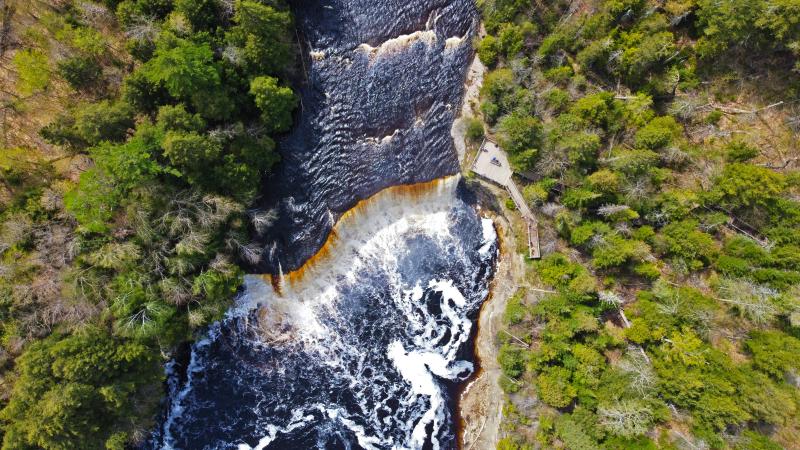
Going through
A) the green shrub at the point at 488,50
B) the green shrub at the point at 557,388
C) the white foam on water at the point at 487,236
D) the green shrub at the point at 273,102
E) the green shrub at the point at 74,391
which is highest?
the green shrub at the point at 273,102

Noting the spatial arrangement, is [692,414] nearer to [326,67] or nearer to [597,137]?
[597,137]

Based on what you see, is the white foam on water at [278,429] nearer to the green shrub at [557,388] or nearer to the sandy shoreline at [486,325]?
the sandy shoreline at [486,325]

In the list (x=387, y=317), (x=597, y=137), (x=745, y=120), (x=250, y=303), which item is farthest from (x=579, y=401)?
(x=250, y=303)

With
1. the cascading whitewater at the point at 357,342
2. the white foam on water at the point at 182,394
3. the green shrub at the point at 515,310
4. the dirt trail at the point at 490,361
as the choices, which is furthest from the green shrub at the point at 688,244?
the white foam on water at the point at 182,394

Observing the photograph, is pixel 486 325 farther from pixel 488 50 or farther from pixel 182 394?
pixel 182 394

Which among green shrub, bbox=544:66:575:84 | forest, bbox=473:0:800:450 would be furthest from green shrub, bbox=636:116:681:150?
green shrub, bbox=544:66:575:84

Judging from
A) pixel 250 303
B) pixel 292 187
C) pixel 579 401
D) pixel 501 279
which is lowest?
pixel 579 401
